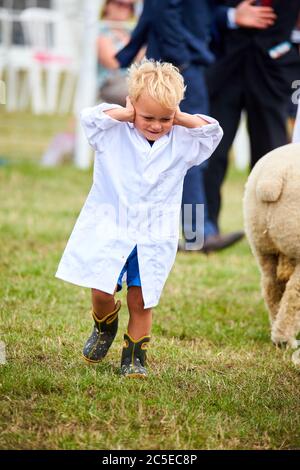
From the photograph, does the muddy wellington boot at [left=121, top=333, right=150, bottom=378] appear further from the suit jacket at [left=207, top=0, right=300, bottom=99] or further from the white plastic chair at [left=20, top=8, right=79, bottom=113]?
the white plastic chair at [left=20, top=8, right=79, bottom=113]

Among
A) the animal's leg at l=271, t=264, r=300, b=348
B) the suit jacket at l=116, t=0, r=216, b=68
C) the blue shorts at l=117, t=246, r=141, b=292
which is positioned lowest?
the animal's leg at l=271, t=264, r=300, b=348

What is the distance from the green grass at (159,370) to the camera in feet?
11.3

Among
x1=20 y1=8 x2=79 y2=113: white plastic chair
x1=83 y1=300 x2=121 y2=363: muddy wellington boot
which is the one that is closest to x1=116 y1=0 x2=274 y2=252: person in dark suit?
x1=83 y1=300 x2=121 y2=363: muddy wellington boot

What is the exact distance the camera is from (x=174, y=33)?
7152 millimetres

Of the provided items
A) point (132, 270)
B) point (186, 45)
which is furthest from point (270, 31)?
point (132, 270)

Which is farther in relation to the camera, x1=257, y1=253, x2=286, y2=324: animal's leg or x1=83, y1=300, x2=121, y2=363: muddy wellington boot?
x1=257, y1=253, x2=286, y2=324: animal's leg

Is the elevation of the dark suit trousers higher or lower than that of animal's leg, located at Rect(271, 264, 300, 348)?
Result: higher

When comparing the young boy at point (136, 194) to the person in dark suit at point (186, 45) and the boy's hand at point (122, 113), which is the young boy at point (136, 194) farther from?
the person in dark suit at point (186, 45)

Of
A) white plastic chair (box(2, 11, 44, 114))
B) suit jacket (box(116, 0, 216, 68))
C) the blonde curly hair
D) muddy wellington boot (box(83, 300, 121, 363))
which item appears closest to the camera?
the blonde curly hair

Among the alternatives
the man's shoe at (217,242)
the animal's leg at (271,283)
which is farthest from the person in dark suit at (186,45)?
the animal's leg at (271,283)

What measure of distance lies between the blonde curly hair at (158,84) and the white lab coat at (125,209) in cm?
14

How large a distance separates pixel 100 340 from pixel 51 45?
13522 mm

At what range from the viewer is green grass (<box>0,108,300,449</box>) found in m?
3.45

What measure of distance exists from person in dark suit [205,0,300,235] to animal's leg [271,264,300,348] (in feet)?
9.33
